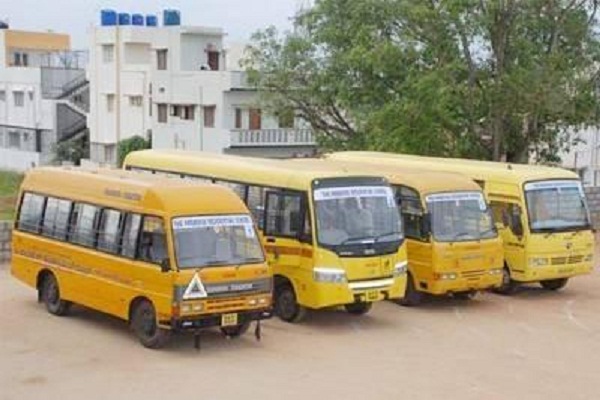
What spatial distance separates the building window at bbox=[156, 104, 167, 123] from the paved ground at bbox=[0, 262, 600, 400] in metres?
32.3

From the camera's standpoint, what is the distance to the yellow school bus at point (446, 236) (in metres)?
16.4

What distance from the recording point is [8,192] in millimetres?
43281

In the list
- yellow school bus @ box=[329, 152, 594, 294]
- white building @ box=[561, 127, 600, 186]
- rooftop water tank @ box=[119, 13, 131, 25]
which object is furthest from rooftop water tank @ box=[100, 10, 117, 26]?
yellow school bus @ box=[329, 152, 594, 294]

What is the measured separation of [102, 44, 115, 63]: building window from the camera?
2117 inches

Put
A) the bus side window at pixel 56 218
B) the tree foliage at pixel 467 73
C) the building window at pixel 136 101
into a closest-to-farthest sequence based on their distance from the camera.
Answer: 1. the bus side window at pixel 56 218
2. the tree foliage at pixel 467 73
3. the building window at pixel 136 101

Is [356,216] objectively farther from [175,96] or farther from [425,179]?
[175,96]

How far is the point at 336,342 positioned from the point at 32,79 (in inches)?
1901

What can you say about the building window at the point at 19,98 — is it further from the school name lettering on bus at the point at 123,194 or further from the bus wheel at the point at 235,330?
the bus wheel at the point at 235,330

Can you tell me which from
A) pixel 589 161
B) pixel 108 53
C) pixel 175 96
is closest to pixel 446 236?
pixel 589 161

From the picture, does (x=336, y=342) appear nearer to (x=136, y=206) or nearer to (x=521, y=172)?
(x=136, y=206)

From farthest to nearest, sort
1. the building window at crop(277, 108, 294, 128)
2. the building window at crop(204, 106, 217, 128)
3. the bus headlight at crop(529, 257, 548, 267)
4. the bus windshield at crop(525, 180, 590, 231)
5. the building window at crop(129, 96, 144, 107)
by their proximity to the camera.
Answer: the building window at crop(129, 96, 144, 107)
the building window at crop(204, 106, 217, 128)
the building window at crop(277, 108, 294, 128)
the bus windshield at crop(525, 180, 590, 231)
the bus headlight at crop(529, 257, 548, 267)

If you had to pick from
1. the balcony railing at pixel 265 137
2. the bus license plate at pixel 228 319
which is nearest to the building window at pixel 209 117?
the balcony railing at pixel 265 137

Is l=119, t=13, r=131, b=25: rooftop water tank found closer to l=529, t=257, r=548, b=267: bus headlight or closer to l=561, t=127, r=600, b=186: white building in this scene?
l=561, t=127, r=600, b=186: white building

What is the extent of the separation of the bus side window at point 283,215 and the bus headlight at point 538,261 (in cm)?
472
